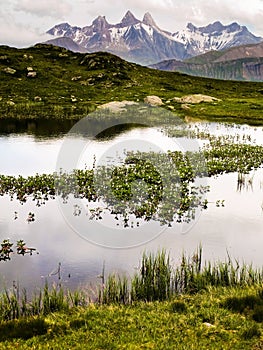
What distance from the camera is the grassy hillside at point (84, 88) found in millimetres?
76250

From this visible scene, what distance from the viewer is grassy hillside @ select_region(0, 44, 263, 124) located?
3002 inches

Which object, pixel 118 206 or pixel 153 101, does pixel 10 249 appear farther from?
pixel 153 101

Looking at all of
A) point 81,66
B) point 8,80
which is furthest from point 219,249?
point 81,66

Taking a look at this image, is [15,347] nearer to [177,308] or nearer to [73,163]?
[177,308]

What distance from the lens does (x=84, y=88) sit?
333 feet

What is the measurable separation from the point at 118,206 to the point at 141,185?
152 inches

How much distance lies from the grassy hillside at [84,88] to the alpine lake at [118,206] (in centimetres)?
2955

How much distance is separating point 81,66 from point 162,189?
10876 centimetres

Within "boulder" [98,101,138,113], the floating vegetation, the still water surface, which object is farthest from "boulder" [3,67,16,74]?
the floating vegetation

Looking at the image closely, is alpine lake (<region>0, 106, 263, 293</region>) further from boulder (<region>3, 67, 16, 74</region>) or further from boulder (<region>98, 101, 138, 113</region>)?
boulder (<region>3, 67, 16, 74</region>)

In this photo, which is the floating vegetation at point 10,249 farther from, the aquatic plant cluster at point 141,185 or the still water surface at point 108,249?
the aquatic plant cluster at point 141,185

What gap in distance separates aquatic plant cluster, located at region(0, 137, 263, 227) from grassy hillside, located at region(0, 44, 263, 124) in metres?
37.1

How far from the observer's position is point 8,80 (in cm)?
10181

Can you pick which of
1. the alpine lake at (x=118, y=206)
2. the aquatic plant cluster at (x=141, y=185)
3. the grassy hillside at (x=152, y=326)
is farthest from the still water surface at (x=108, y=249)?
the grassy hillside at (x=152, y=326)
